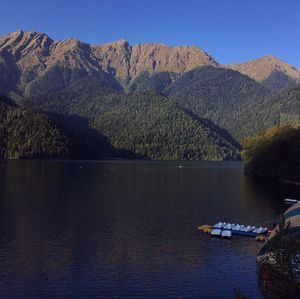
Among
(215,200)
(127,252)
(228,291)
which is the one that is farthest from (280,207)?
(228,291)

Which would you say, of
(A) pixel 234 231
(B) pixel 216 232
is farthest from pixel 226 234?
(A) pixel 234 231

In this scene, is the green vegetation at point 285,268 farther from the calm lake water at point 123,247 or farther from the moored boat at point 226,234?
the moored boat at point 226,234

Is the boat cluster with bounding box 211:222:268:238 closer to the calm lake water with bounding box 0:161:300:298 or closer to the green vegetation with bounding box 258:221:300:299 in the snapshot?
the calm lake water with bounding box 0:161:300:298

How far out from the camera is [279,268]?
96.3 ft

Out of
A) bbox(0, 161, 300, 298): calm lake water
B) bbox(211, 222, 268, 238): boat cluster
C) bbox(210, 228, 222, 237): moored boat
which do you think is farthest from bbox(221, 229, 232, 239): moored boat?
bbox(0, 161, 300, 298): calm lake water

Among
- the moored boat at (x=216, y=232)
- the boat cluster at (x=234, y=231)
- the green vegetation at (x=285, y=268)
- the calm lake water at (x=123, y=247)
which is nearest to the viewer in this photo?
the green vegetation at (x=285, y=268)

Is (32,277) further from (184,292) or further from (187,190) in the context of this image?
(187,190)

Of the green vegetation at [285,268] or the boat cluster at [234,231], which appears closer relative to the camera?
the green vegetation at [285,268]

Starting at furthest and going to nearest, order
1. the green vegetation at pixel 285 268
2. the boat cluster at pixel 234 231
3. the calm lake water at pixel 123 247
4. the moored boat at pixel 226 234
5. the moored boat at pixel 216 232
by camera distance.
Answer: the boat cluster at pixel 234 231 → the moored boat at pixel 216 232 → the moored boat at pixel 226 234 → the calm lake water at pixel 123 247 → the green vegetation at pixel 285 268

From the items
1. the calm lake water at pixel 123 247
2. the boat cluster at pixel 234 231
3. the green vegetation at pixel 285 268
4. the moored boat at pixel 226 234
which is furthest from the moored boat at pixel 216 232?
the green vegetation at pixel 285 268

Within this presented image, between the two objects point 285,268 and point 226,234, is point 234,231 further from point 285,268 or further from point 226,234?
point 285,268

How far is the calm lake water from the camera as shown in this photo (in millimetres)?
65688

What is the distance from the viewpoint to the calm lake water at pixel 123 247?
6569cm

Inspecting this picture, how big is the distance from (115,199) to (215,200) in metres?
35.8
